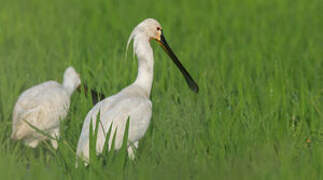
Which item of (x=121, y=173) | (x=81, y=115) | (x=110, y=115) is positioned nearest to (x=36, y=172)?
(x=121, y=173)

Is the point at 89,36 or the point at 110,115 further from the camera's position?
the point at 89,36

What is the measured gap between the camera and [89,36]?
8984 millimetres

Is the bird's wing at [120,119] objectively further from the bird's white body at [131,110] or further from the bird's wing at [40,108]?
the bird's wing at [40,108]

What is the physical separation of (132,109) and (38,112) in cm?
110

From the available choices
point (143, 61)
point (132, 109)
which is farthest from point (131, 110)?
point (143, 61)

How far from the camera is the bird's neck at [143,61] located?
5.35 m

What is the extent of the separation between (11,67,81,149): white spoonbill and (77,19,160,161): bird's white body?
2.53 feet

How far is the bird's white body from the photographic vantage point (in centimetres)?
459

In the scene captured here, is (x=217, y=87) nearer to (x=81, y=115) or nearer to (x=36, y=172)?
(x=81, y=115)

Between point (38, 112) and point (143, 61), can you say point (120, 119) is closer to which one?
point (143, 61)

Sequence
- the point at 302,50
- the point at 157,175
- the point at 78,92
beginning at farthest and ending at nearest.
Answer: the point at 302,50, the point at 78,92, the point at 157,175

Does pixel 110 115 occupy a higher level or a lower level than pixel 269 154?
higher

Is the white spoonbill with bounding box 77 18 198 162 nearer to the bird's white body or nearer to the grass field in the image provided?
the bird's white body

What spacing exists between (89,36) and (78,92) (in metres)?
2.25
